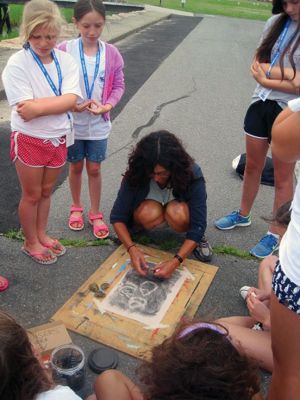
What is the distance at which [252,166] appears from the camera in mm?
2967

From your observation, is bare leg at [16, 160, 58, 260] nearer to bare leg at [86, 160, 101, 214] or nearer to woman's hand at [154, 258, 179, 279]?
bare leg at [86, 160, 101, 214]

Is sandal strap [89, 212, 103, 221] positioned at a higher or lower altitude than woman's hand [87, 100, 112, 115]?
lower

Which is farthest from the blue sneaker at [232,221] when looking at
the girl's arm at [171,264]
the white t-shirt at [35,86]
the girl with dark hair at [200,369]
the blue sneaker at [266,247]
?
the girl with dark hair at [200,369]

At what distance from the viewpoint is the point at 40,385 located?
1272 millimetres

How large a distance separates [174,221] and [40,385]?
65.0 inches

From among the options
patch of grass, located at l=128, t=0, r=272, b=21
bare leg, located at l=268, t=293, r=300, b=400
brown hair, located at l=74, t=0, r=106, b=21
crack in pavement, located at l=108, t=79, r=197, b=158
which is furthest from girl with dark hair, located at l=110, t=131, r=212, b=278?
patch of grass, located at l=128, t=0, r=272, b=21

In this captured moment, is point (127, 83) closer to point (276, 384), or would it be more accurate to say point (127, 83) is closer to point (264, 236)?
point (264, 236)

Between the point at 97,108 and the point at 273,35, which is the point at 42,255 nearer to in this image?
the point at 97,108

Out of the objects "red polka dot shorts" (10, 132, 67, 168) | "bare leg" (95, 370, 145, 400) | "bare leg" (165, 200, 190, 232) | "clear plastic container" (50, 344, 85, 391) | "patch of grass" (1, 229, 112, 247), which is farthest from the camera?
"patch of grass" (1, 229, 112, 247)

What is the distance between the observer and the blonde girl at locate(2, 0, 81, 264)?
218 cm

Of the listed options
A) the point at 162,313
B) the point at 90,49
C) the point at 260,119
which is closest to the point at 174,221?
the point at 162,313

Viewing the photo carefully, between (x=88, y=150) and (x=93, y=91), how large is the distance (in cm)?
41

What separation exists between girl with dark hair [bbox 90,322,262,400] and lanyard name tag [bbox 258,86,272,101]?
1677 mm

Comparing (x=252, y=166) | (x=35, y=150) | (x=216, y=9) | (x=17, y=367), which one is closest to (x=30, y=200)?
(x=35, y=150)
